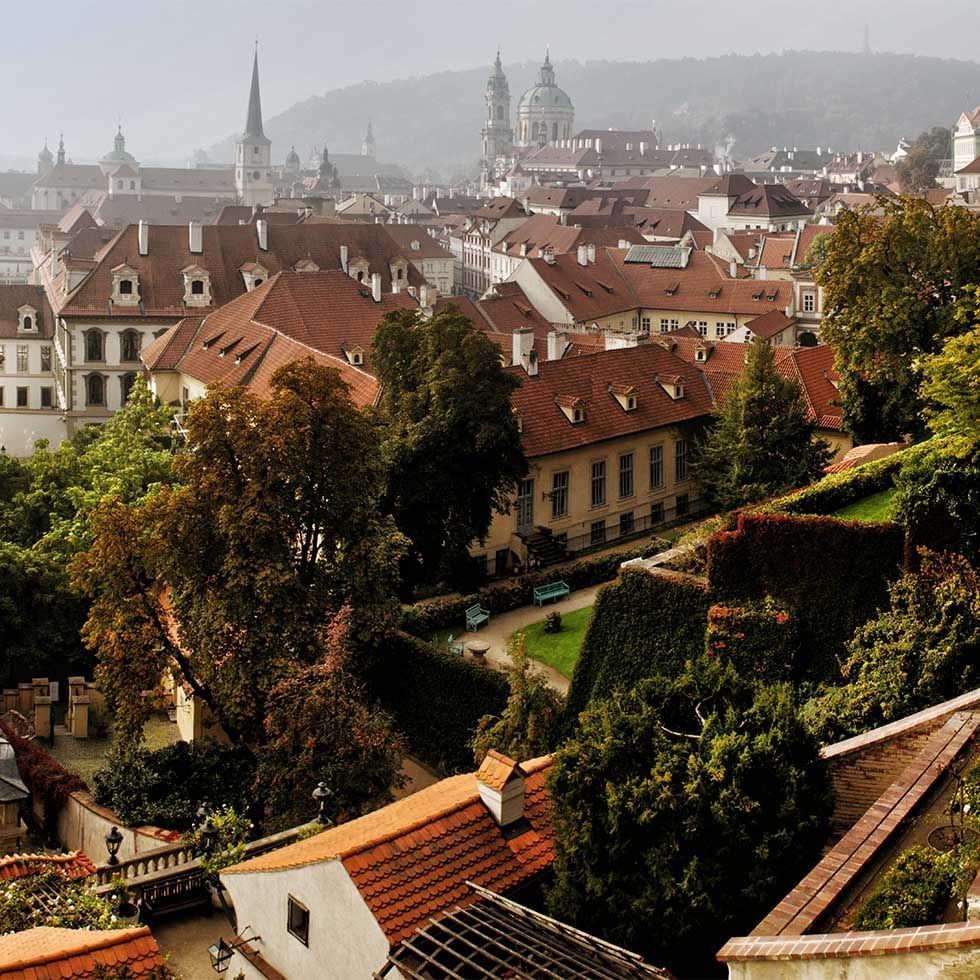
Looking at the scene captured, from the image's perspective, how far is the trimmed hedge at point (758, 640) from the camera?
2378cm

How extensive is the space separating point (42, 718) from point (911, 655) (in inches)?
758

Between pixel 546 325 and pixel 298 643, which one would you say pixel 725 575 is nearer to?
pixel 298 643

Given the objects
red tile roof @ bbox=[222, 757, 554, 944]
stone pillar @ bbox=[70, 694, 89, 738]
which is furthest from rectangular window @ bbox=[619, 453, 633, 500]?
red tile roof @ bbox=[222, 757, 554, 944]

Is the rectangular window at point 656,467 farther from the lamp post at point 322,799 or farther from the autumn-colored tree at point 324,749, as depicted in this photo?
the lamp post at point 322,799

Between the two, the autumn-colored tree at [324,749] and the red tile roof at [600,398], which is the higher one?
the red tile roof at [600,398]

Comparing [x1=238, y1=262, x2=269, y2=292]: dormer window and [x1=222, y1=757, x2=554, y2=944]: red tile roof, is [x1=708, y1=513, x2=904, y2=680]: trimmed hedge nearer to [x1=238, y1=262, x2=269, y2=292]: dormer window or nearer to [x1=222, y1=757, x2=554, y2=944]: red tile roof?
[x1=222, y1=757, x2=554, y2=944]: red tile roof

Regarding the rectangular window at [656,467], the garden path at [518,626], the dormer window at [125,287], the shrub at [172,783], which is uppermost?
the dormer window at [125,287]

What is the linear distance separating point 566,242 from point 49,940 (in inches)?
3750

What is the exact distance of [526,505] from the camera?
4034 cm

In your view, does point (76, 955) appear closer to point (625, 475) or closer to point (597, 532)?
point (597, 532)

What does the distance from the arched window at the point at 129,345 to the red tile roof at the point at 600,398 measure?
3054 centimetres

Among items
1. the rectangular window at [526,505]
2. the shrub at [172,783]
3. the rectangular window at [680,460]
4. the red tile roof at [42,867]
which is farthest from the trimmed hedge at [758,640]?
the rectangular window at [680,460]

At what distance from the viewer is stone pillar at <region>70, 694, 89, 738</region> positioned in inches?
1286

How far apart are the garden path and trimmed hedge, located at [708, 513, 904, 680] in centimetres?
542
